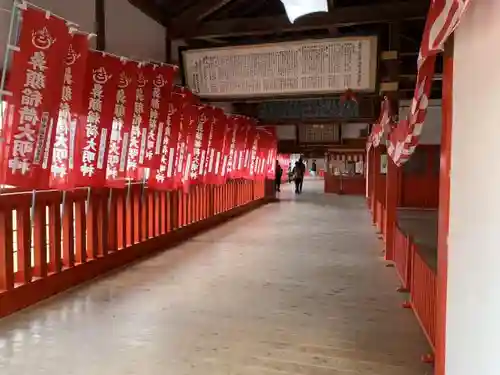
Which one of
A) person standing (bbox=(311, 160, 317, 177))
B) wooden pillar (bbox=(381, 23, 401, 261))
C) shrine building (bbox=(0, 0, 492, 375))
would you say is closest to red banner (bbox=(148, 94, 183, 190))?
shrine building (bbox=(0, 0, 492, 375))

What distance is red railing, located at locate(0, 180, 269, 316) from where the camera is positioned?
407 centimetres

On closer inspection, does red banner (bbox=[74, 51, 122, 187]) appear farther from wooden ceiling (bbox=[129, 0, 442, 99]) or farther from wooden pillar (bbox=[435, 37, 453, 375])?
wooden pillar (bbox=[435, 37, 453, 375])

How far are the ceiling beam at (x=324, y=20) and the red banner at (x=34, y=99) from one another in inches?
118

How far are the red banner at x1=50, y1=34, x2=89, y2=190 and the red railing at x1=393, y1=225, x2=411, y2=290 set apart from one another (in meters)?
3.40

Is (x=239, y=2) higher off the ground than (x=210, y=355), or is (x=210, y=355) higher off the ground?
(x=239, y=2)

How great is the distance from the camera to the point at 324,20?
5973 mm

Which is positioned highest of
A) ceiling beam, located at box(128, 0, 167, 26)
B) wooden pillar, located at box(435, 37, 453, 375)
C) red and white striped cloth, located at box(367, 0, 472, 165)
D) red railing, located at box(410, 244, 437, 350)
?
ceiling beam, located at box(128, 0, 167, 26)

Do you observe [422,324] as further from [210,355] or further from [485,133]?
[485,133]

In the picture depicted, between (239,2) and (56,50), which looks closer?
(56,50)

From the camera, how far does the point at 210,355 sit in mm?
3186

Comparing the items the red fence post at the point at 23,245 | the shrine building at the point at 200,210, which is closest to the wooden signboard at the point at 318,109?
the shrine building at the point at 200,210

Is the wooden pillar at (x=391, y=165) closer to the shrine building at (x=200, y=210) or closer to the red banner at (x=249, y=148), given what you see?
the shrine building at (x=200, y=210)

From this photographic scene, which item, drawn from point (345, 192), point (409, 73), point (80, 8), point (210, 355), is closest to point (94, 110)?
point (80, 8)

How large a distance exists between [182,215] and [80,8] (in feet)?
12.7
